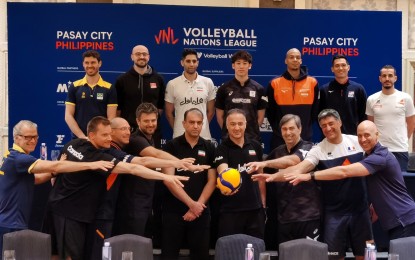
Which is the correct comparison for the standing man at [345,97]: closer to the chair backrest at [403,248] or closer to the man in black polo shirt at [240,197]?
the man in black polo shirt at [240,197]

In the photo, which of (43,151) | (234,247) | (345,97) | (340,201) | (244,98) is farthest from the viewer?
(43,151)

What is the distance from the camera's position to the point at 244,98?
9648 millimetres

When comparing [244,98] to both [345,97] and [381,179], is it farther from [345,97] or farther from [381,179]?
[381,179]

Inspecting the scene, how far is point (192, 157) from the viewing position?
28.1ft

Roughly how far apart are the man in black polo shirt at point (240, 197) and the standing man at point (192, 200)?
19cm

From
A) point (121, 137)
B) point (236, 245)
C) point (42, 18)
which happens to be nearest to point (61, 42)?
Answer: point (42, 18)

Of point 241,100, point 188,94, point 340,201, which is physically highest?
point 188,94

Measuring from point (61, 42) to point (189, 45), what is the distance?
200 cm

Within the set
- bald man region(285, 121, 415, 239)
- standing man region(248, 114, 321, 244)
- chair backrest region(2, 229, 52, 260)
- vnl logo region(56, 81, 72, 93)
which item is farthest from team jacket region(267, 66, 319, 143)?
chair backrest region(2, 229, 52, 260)

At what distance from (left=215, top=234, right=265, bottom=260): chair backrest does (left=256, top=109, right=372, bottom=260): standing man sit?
1.23m

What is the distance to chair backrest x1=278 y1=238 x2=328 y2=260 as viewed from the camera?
22.7 ft

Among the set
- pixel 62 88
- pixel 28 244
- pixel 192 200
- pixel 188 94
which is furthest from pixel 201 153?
pixel 62 88

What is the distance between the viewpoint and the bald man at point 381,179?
793 cm

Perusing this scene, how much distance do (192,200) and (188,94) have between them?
203 centimetres
